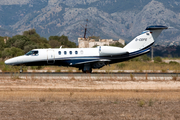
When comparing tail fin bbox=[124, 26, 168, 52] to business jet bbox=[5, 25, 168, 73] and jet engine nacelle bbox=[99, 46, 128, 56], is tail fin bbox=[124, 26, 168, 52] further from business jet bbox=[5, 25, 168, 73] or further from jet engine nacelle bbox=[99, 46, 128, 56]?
jet engine nacelle bbox=[99, 46, 128, 56]

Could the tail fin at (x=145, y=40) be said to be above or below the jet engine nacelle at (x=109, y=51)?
above

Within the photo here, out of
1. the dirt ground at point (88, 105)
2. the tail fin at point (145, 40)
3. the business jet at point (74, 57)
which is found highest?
the tail fin at point (145, 40)

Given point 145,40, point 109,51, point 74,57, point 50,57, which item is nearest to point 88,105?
point 74,57

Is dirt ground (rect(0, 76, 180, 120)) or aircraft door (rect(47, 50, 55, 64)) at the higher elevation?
aircraft door (rect(47, 50, 55, 64))

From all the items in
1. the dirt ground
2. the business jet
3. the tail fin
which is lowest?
the dirt ground

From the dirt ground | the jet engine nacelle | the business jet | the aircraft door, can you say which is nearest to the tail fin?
the business jet

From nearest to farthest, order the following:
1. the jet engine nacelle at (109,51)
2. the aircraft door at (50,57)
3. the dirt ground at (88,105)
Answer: the dirt ground at (88,105) → the aircraft door at (50,57) → the jet engine nacelle at (109,51)

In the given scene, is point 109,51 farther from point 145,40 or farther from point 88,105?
point 88,105

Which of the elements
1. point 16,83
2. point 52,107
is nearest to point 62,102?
point 52,107

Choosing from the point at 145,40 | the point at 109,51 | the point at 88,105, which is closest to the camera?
the point at 88,105

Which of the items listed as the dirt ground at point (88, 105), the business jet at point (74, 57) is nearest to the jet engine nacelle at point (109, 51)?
the business jet at point (74, 57)

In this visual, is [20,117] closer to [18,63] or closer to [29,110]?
[29,110]

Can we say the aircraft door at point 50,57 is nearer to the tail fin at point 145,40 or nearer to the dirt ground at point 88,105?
the tail fin at point 145,40

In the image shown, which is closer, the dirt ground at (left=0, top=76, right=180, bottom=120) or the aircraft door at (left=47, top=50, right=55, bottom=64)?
the dirt ground at (left=0, top=76, right=180, bottom=120)
